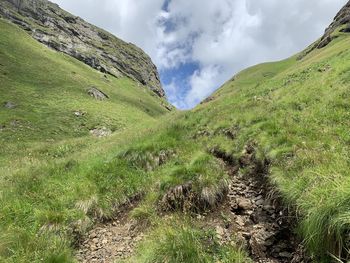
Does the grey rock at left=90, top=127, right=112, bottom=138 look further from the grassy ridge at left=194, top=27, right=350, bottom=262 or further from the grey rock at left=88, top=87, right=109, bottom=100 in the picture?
the grassy ridge at left=194, top=27, right=350, bottom=262

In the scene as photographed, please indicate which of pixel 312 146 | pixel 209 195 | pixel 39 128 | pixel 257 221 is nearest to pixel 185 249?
pixel 257 221

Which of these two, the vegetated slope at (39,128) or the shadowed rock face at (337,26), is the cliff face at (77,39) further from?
the shadowed rock face at (337,26)

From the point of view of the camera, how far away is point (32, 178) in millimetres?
12508

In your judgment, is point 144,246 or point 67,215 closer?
point 144,246

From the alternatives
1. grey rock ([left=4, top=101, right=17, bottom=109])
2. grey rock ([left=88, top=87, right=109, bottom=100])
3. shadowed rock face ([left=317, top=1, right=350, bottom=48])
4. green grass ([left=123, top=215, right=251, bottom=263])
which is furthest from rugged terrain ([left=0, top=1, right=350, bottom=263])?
shadowed rock face ([left=317, top=1, right=350, bottom=48])

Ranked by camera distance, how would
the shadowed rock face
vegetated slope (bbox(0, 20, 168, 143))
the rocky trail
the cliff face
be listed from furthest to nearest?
1. the cliff face
2. the shadowed rock face
3. vegetated slope (bbox(0, 20, 168, 143))
4. the rocky trail

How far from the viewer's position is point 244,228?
850 centimetres

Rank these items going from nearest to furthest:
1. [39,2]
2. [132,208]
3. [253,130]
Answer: [132,208] → [253,130] → [39,2]

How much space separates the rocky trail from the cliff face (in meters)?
104

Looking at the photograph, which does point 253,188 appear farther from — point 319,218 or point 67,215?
point 67,215

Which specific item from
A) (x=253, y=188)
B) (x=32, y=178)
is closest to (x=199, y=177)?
(x=253, y=188)

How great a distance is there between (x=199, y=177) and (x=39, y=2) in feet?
503

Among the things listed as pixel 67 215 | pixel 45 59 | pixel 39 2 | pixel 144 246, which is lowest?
pixel 144 246

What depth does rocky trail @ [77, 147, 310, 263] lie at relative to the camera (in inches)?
291
